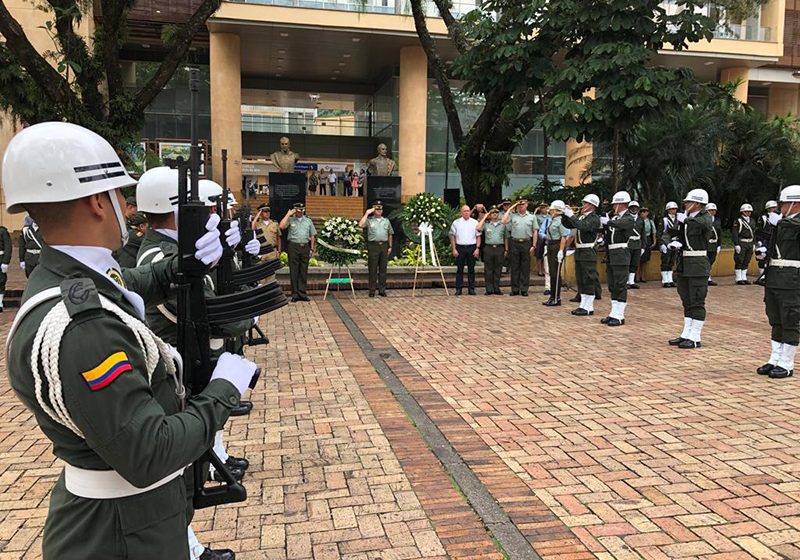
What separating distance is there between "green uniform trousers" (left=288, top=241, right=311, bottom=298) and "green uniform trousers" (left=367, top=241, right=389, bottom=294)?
1.39 meters

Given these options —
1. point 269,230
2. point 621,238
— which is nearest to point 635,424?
point 621,238

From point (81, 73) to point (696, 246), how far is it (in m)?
11.9

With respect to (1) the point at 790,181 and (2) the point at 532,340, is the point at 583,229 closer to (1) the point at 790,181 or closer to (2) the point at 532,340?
(2) the point at 532,340

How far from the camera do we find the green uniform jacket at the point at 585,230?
11.2 meters

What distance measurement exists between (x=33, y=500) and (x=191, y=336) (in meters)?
2.57

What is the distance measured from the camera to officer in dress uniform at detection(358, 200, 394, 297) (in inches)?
531

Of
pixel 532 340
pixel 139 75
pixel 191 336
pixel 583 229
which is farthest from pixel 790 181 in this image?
pixel 139 75

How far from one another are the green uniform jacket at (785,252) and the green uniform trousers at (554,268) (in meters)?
5.19

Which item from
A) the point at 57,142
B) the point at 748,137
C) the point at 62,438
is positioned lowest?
the point at 62,438

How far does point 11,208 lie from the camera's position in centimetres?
171

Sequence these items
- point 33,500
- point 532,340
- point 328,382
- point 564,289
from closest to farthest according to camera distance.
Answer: point 33,500
point 328,382
point 532,340
point 564,289

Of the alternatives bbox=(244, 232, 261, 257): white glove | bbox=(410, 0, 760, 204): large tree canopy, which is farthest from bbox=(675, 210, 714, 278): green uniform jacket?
bbox=(244, 232, 261, 257): white glove

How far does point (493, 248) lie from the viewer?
14.0 meters

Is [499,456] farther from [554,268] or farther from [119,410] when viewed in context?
[554,268]
